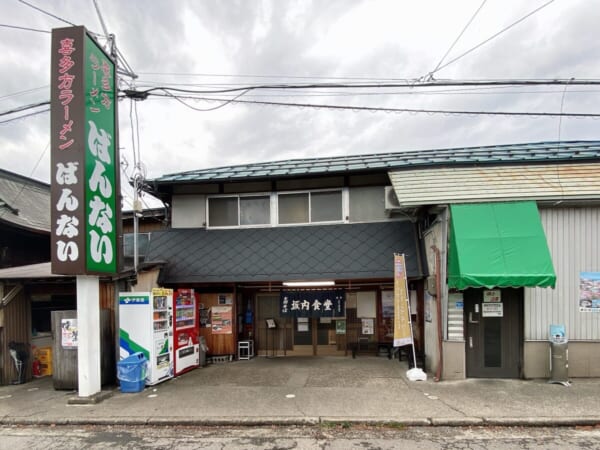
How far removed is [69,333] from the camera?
8.93m

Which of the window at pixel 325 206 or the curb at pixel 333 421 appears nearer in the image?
the curb at pixel 333 421

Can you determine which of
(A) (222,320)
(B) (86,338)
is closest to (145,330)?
(B) (86,338)

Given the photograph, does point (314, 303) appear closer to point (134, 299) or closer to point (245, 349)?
point (245, 349)

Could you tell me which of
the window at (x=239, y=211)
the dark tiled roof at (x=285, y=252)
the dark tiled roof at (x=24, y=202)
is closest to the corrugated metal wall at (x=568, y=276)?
the dark tiled roof at (x=285, y=252)

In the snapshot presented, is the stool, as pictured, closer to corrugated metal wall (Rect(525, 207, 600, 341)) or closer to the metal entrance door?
the metal entrance door

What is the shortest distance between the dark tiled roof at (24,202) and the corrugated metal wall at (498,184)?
11874mm

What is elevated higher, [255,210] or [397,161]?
[397,161]

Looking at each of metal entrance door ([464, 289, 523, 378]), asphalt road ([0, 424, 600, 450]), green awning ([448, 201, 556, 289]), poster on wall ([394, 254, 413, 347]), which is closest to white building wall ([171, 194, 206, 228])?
poster on wall ([394, 254, 413, 347])

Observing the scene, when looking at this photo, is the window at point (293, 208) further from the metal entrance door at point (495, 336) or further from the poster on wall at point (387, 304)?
the metal entrance door at point (495, 336)

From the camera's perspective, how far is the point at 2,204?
42.6ft

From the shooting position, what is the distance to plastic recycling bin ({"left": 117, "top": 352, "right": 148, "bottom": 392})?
333 inches

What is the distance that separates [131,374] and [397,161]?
933cm

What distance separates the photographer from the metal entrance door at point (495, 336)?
8.86 metres

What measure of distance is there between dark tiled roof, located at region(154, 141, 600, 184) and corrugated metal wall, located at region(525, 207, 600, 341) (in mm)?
1780
